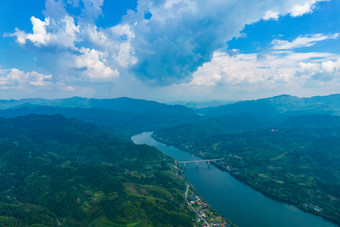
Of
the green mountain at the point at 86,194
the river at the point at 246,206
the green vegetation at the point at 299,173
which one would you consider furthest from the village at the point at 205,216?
the green vegetation at the point at 299,173

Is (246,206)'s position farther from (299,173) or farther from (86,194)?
(86,194)

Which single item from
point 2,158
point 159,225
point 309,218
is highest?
point 2,158

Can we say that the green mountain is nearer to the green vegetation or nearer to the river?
the river

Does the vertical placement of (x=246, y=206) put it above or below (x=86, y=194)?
below

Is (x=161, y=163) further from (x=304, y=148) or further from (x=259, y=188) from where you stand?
(x=304, y=148)

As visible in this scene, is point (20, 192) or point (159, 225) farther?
point (20, 192)

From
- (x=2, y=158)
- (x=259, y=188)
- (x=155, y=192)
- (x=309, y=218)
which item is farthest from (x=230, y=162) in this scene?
(x=2, y=158)

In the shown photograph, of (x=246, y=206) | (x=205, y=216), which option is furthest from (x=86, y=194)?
(x=246, y=206)

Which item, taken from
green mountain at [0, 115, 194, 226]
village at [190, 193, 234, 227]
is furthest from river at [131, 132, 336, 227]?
green mountain at [0, 115, 194, 226]
